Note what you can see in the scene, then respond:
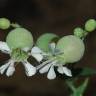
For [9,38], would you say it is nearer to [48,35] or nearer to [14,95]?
[48,35]

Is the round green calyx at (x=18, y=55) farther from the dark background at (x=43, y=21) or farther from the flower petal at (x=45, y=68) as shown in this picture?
the dark background at (x=43, y=21)

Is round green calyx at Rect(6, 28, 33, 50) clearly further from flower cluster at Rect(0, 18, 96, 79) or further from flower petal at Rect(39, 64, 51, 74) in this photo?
flower petal at Rect(39, 64, 51, 74)

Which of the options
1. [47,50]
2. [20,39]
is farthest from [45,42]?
[20,39]

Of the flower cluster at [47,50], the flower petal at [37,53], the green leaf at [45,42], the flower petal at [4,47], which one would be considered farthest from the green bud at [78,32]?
the flower petal at [4,47]

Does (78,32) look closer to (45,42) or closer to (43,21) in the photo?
(45,42)

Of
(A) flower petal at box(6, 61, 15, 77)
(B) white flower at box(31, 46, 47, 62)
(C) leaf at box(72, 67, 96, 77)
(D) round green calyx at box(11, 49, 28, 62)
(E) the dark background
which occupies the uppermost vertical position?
(B) white flower at box(31, 46, 47, 62)

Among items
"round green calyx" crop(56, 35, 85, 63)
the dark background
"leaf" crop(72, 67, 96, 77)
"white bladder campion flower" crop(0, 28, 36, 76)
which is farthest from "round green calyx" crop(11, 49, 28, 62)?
the dark background

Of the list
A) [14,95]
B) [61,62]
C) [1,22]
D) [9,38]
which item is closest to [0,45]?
[9,38]
